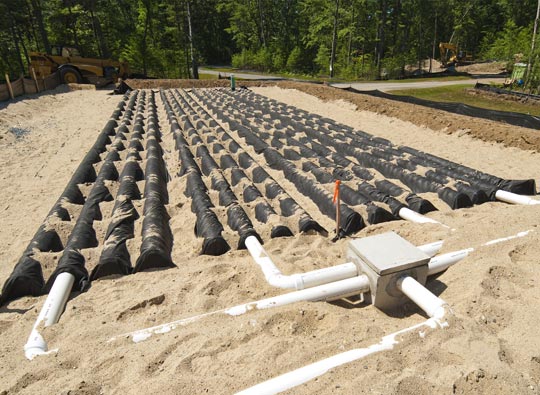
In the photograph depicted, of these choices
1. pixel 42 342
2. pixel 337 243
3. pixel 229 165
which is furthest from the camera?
pixel 229 165

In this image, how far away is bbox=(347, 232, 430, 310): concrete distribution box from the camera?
2818mm

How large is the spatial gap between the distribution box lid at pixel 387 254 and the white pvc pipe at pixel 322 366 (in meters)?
0.52

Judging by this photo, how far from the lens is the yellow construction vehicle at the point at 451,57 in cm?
3917

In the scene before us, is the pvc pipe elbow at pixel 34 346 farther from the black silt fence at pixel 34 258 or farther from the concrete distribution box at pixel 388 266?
the concrete distribution box at pixel 388 266

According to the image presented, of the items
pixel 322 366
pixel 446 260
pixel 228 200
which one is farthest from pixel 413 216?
pixel 322 366

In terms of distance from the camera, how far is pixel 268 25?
48562mm

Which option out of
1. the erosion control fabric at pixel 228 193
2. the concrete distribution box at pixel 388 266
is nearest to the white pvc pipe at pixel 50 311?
the erosion control fabric at pixel 228 193

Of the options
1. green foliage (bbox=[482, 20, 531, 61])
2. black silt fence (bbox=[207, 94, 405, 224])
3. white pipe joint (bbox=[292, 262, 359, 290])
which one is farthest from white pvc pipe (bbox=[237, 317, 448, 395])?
green foliage (bbox=[482, 20, 531, 61])

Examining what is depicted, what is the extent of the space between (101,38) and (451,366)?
1316 inches

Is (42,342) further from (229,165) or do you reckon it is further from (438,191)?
(438,191)

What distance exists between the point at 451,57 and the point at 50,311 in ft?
167

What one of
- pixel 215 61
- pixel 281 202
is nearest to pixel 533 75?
pixel 281 202

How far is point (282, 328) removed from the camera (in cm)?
263

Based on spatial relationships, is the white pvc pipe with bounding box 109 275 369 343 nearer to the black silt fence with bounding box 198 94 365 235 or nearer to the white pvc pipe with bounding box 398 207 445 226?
the black silt fence with bounding box 198 94 365 235
